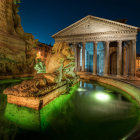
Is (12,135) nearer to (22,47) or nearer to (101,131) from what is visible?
(101,131)

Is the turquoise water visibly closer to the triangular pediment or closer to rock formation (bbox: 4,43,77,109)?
rock formation (bbox: 4,43,77,109)

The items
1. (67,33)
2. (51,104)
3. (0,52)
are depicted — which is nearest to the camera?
(51,104)

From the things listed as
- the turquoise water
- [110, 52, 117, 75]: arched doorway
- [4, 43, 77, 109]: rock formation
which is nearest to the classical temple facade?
[110, 52, 117, 75]: arched doorway

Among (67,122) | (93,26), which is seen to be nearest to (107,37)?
(93,26)

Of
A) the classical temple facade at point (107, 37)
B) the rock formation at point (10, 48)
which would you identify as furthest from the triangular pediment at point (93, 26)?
the rock formation at point (10, 48)

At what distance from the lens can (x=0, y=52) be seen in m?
9.59

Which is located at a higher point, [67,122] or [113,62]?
[113,62]

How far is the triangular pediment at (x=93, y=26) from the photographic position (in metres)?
15.7

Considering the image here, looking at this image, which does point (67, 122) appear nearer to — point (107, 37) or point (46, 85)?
point (46, 85)

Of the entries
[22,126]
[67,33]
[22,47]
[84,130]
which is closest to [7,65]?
[22,47]

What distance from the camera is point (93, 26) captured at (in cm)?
1734

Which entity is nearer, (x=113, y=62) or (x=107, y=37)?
(x=107, y=37)

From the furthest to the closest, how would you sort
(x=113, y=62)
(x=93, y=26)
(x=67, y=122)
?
1. (x=113, y=62)
2. (x=93, y=26)
3. (x=67, y=122)

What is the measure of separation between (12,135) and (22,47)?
11.9 m
